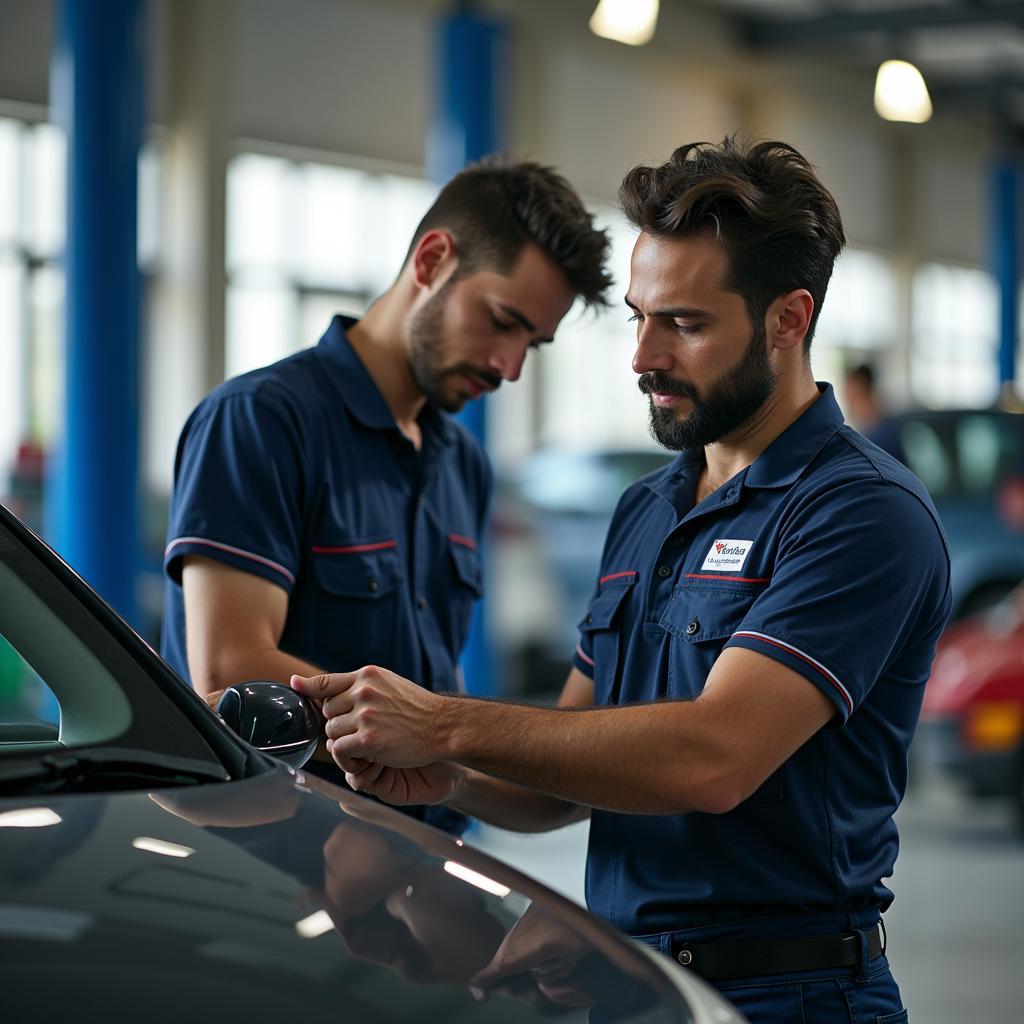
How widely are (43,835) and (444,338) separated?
132 centimetres

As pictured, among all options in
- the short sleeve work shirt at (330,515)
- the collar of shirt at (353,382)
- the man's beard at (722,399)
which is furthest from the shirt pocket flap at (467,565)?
the man's beard at (722,399)

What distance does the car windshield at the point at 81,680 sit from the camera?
4.93 feet

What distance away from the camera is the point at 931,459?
815 cm

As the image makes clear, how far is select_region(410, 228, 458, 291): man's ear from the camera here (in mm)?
2531

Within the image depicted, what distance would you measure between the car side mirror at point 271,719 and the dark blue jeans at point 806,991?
443mm

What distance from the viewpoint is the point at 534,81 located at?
1259 cm

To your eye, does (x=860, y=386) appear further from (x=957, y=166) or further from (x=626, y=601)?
(x=957, y=166)

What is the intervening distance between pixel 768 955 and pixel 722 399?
0.61 metres

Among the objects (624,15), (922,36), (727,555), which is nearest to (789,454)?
(727,555)

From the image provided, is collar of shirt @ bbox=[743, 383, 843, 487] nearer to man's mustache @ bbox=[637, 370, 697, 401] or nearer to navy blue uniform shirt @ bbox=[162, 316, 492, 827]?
man's mustache @ bbox=[637, 370, 697, 401]

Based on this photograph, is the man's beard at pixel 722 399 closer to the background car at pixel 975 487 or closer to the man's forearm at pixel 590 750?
the man's forearm at pixel 590 750

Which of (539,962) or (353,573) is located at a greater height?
(353,573)

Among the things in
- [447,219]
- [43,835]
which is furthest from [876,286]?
[43,835]

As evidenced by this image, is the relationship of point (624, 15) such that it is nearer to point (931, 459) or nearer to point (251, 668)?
point (931, 459)
